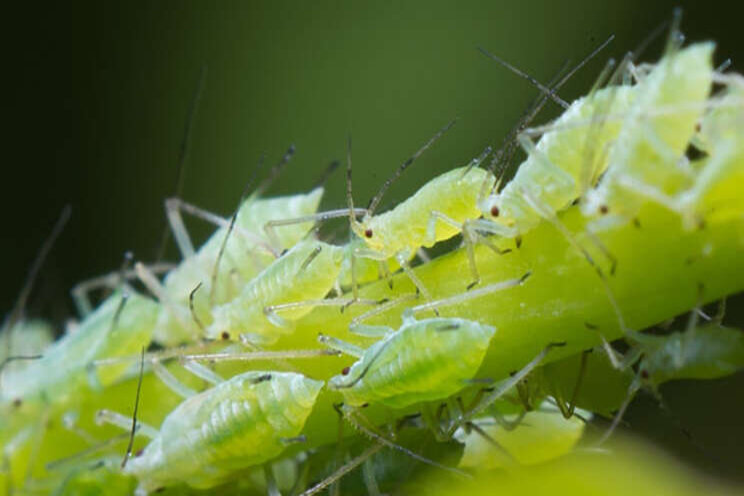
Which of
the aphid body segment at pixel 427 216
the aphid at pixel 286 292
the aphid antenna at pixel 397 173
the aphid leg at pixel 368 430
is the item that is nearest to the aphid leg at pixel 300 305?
the aphid at pixel 286 292

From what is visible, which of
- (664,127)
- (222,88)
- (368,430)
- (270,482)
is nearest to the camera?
(664,127)

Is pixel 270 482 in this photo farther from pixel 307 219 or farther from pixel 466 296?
pixel 307 219

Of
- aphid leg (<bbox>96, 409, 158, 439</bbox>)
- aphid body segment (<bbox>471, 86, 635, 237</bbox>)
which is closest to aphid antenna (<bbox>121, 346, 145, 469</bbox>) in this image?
aphid leg (<bbox>96, 409, 158, 439</bbox>)

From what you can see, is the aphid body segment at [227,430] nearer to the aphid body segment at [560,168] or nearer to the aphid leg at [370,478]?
the aphid leg at [370,478]

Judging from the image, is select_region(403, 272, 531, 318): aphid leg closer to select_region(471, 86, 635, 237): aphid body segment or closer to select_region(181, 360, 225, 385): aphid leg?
select_region(471, 86, 635, 237): aphid body segment

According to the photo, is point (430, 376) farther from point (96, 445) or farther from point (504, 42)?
point (504, 42)

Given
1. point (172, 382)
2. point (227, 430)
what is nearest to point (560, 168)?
point (227, 430)

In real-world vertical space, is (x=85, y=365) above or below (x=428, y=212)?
below
